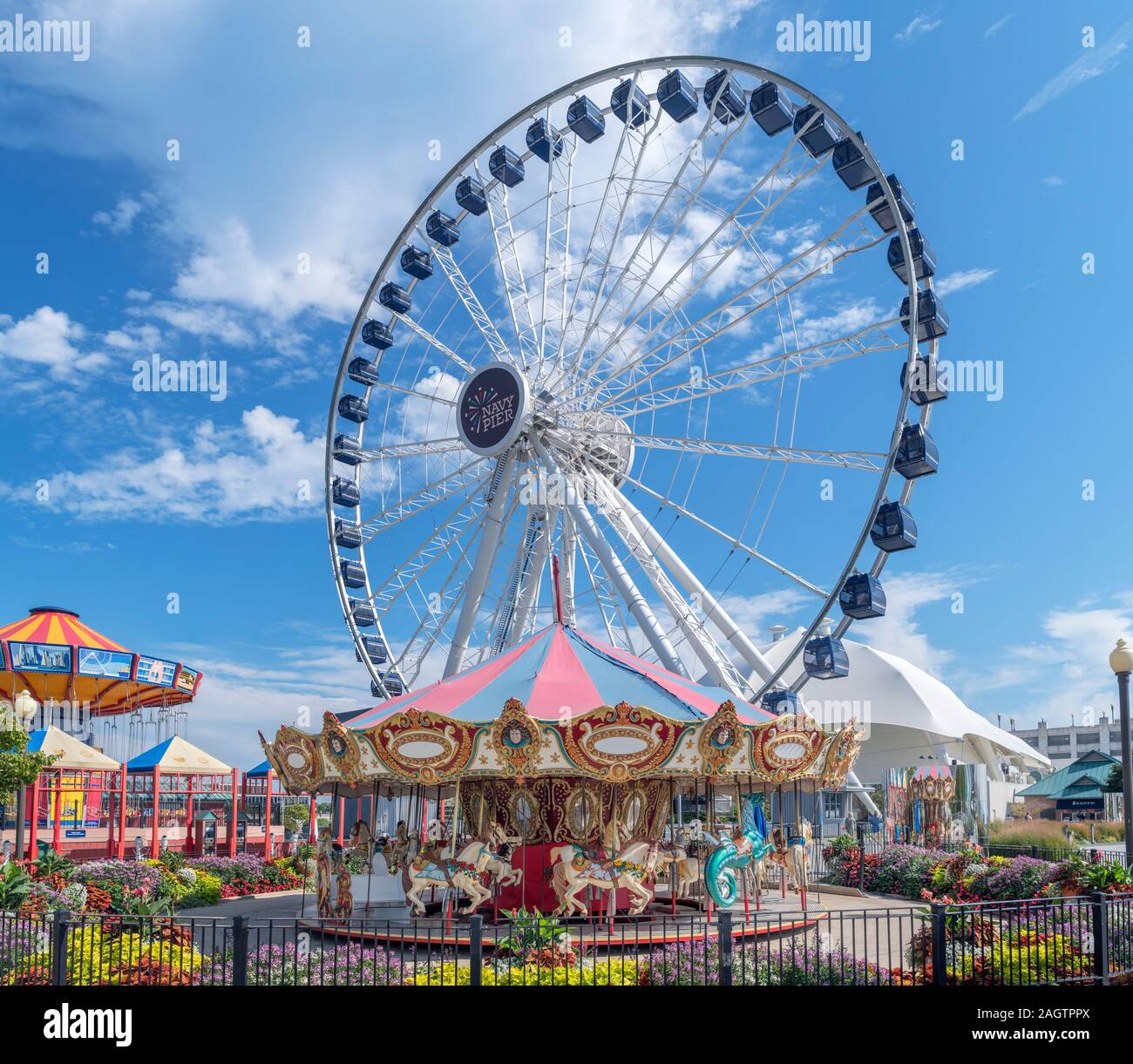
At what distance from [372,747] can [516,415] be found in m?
10.1

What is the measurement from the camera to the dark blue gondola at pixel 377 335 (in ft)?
94.3

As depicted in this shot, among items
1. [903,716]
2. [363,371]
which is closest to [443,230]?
[363,371]

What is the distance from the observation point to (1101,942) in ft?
33.5

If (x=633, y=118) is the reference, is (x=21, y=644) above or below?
below

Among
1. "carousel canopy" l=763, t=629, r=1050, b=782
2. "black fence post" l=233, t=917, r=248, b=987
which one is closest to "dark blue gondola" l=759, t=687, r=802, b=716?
"black fence post" l=233, t=917, r=248, b=987

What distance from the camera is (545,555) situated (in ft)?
82.6

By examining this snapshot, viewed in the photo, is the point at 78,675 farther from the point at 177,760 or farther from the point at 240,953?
the point at 240,953

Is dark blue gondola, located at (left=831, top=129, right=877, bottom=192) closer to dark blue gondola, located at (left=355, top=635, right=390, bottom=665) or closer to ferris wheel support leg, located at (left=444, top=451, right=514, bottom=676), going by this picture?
ferris wheel support leg, located at (left=444, top=451, right=514, bottom=676)

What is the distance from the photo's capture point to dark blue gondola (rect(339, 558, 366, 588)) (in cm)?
2942

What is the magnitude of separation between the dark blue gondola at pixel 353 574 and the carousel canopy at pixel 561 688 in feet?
36.6

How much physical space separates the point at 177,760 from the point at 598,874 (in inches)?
741

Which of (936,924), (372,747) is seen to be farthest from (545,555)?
(936,924)
